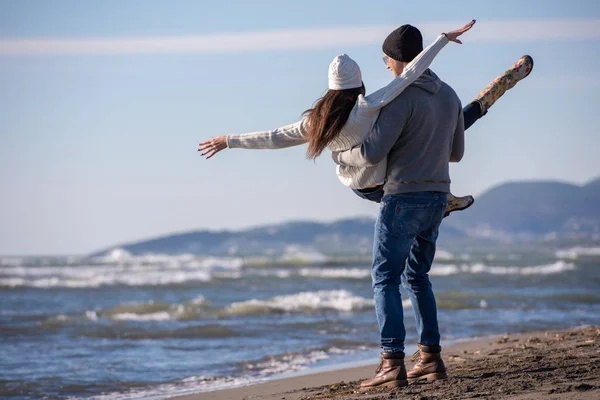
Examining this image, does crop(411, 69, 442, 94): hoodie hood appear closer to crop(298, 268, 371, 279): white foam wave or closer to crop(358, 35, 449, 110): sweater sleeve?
crop(358, 35, 449, 110): sweater sleeve

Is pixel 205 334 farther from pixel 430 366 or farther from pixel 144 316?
pixel 430 366

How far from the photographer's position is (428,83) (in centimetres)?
387

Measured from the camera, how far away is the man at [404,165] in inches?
150

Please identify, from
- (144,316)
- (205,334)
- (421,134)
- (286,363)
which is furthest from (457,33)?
(144,316)

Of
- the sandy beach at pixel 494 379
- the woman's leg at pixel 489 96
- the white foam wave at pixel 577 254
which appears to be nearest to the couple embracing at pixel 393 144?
the woman's leg at pixel 489 96

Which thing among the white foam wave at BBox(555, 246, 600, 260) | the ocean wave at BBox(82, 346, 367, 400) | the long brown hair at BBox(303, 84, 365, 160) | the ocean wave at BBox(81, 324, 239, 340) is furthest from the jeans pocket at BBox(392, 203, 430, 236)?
the white foam wave at BBox(555, 246, 600, 260)

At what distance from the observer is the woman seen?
3758 mm

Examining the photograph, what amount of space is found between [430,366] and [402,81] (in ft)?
5.25

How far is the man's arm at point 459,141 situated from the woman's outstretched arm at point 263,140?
0.81m

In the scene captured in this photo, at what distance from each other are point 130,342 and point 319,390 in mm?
4580

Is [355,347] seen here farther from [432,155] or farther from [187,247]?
[187,247]

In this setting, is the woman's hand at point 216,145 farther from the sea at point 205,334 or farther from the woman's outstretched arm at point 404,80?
the sea at point 205,334

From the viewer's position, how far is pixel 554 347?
5879 millimetres

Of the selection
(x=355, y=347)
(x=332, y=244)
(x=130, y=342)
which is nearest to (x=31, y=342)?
(x=130, y=342)
